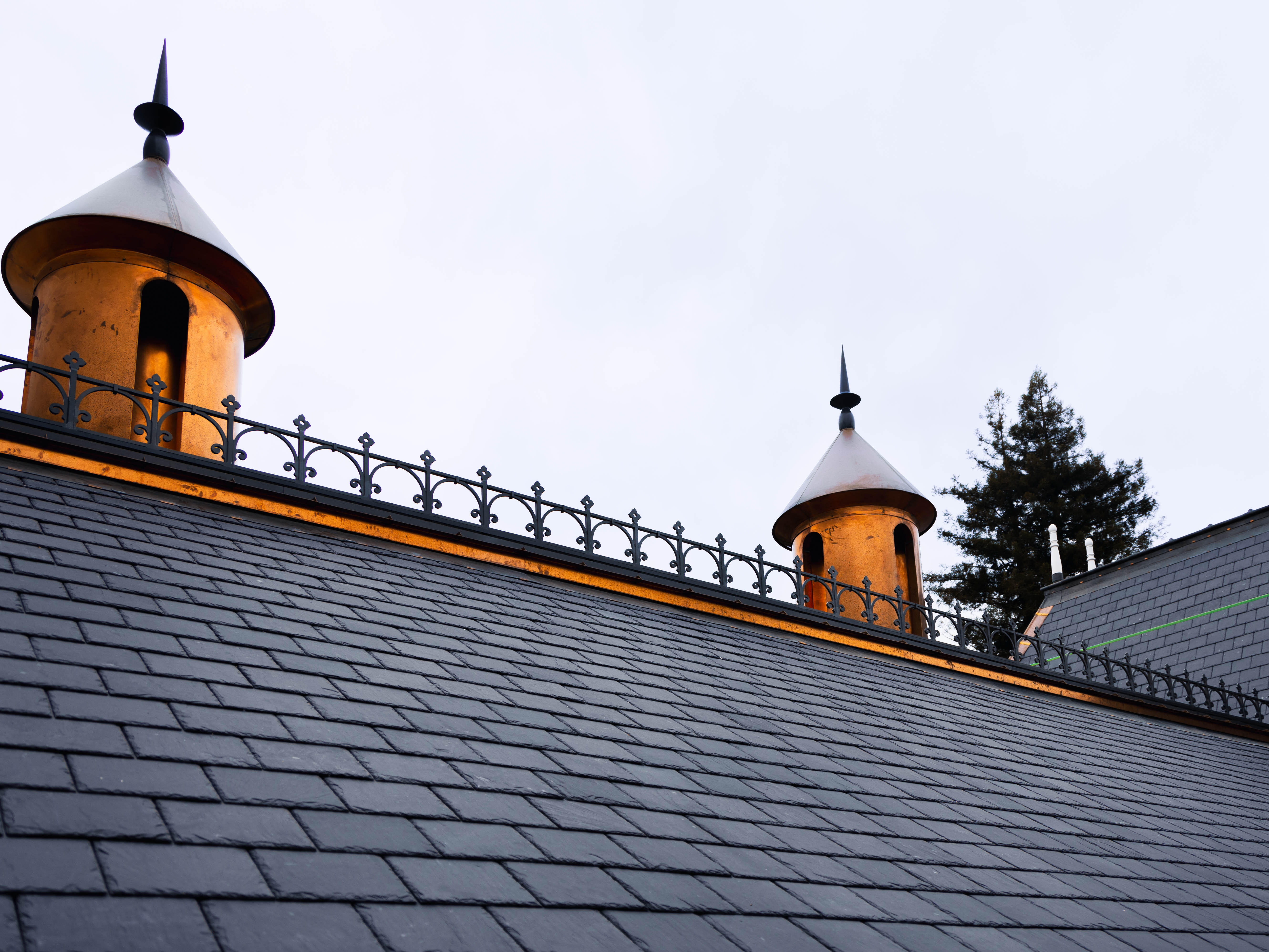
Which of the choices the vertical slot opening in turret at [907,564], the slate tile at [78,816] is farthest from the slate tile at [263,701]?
the vertical slot opening in turret at [907,564]

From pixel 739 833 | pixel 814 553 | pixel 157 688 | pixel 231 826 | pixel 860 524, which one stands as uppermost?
pixel 860 524

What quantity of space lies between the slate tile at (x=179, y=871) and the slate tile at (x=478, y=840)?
0.70m

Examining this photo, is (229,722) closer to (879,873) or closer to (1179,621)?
(879,873)

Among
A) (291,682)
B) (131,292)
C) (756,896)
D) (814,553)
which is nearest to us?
(756,896)

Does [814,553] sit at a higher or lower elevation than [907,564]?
higher

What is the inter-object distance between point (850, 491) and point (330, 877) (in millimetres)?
14808

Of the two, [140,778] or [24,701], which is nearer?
[140,778]

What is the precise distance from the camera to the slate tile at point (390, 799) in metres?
3.31

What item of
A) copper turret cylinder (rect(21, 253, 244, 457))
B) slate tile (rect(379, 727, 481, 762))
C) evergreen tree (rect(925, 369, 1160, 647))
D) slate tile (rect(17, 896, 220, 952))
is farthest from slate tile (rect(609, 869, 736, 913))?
evergreen tree (rect(925, 369, 1160, 647))

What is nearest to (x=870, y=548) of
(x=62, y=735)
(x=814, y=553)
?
(x=814, y=553)

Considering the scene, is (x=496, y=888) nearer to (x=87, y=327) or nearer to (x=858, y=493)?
(x=87, y=327)

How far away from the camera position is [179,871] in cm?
256

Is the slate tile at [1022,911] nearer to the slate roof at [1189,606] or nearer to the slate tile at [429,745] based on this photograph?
the slate tile at [429,745]

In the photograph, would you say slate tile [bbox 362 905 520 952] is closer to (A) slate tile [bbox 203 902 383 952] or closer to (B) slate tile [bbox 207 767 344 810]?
(A) slate tile [bbox 203 902 383 952]
